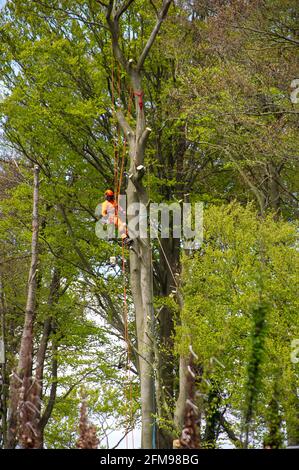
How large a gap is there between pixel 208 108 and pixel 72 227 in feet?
19.2

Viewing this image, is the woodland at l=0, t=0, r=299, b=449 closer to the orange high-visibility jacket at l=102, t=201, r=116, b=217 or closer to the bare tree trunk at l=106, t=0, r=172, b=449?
the bare tree trunk at l=106, t=0, r=172, b=449

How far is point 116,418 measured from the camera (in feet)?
64.0

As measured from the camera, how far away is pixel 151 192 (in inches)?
680

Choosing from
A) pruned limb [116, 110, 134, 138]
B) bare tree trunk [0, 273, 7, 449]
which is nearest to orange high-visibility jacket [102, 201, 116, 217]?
pruned limb [116, 110, 134, 138]

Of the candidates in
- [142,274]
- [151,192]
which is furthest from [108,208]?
[151,192]

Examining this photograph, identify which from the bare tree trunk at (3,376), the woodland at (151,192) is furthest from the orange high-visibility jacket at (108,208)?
the bare tree trunk at (3,376)

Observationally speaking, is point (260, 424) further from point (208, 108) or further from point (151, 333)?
point (208, 108)

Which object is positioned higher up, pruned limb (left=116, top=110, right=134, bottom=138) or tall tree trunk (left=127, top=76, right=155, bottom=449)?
pruned limb (left=116, top=110, right=134, bottom=138)

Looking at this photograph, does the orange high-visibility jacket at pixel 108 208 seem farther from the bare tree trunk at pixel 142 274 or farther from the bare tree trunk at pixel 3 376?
the bare tree trunk at pixel 3 376

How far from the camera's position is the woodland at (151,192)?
11.8m

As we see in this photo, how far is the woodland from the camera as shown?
11789 millimetres

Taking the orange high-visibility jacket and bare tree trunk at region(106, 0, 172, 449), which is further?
bare tree trunk at region(106, 0, 172, 449)

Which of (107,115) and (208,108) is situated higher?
(107,115)
